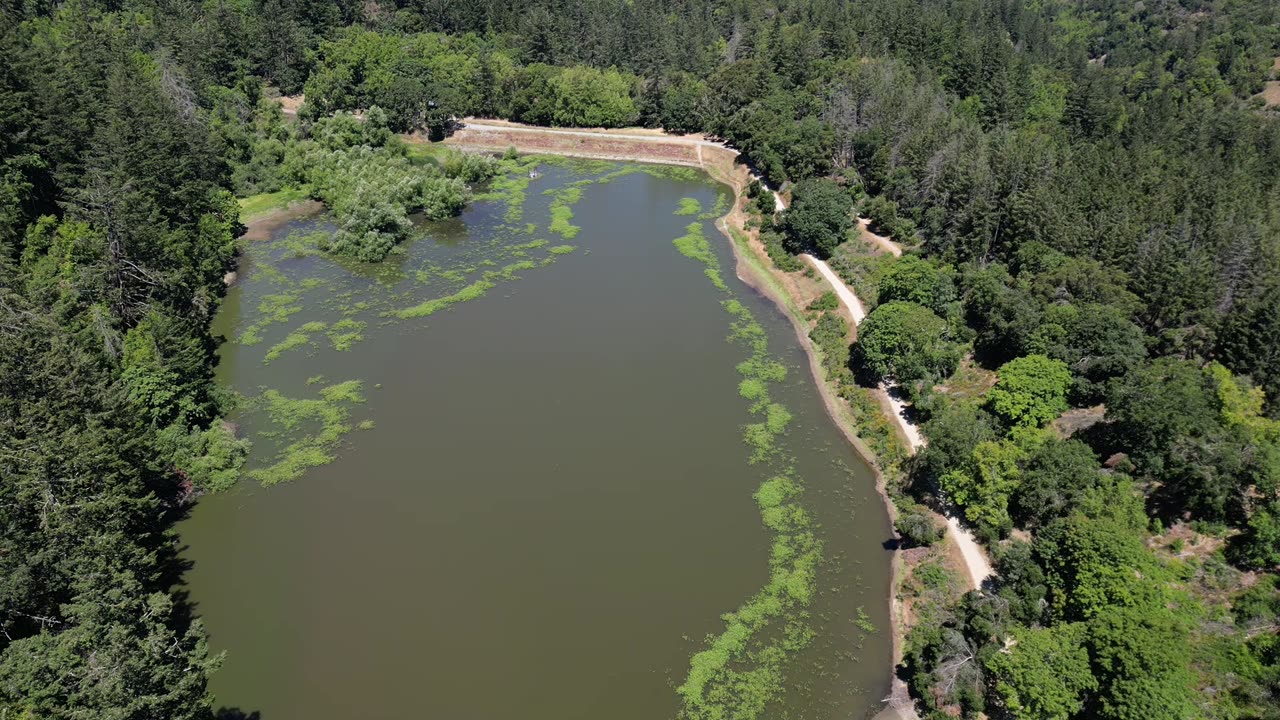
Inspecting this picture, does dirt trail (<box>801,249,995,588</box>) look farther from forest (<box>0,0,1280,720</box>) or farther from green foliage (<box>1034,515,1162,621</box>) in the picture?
green foliage (<box>1034,515,1162,621</box>)

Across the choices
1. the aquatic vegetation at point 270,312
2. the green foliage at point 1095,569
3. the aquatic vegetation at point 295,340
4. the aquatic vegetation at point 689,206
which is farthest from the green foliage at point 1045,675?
the aquatic vegetation at point 689,206

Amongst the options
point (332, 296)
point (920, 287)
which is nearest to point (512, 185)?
point (332, 296)

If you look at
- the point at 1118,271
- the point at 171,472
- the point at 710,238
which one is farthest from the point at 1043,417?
the point at 171,472

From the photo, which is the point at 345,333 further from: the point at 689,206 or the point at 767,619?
the point at 689,206

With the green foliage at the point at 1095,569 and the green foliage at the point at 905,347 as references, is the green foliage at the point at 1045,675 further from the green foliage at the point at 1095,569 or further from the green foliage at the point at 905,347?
the green foliage at the point at 905,347

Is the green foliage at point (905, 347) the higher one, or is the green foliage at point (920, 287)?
the green foliage at point (920, 287)

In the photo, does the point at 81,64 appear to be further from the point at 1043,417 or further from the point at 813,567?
the point at 1043,417
